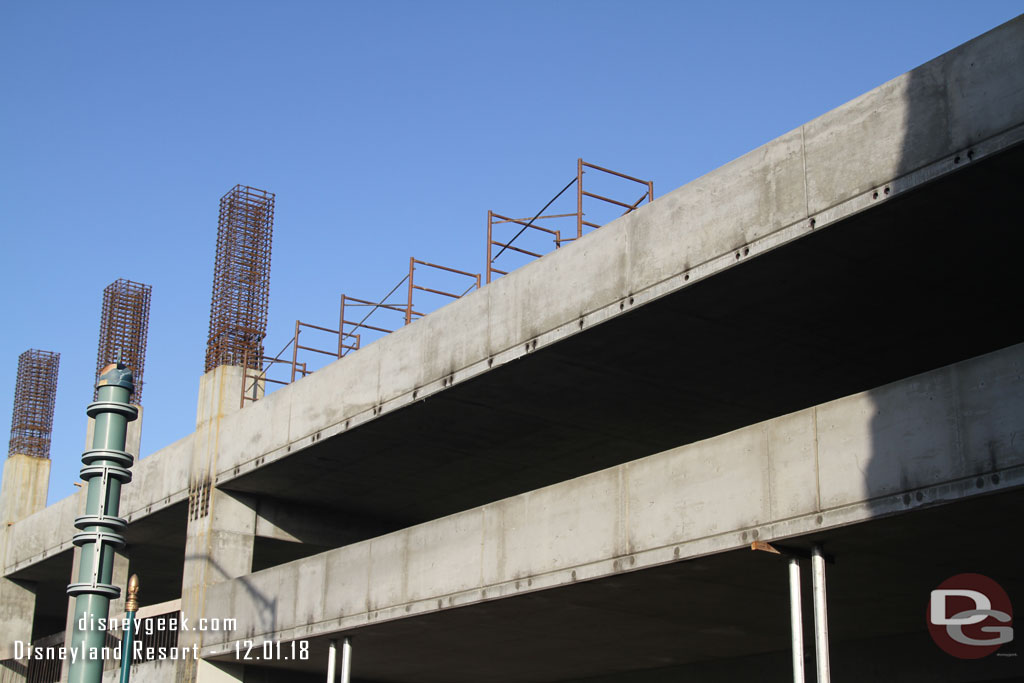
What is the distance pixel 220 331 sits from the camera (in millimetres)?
30531

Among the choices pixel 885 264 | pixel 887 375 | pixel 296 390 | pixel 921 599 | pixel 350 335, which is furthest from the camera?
pixel 350 335

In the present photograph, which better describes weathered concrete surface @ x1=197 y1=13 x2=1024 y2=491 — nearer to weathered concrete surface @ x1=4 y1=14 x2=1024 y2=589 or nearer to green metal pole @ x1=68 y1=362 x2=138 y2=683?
weathered concrete surface @ x1=4 y1=14 x2=1024 y2=589

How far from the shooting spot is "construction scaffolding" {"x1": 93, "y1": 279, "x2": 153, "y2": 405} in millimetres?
40625

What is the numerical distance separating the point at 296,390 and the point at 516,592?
9.06 meters

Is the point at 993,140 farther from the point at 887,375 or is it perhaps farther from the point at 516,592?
the point at 516,592

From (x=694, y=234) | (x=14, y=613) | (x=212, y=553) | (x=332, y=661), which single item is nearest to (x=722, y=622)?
(x=694, y=234)

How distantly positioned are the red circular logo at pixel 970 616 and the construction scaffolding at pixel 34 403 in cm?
3272

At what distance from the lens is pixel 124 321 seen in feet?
134

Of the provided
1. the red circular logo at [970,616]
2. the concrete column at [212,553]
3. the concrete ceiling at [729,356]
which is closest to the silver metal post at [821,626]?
the red circular logo at [970,616]

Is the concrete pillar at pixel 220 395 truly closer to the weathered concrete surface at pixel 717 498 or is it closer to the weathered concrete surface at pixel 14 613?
the weathered concrete surface at pixel 717 498

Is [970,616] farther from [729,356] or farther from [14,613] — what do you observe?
[14,613]

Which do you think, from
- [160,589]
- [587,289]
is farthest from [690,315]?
[160,589]

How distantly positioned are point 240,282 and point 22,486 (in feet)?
47.5

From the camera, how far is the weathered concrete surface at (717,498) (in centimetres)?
1291
